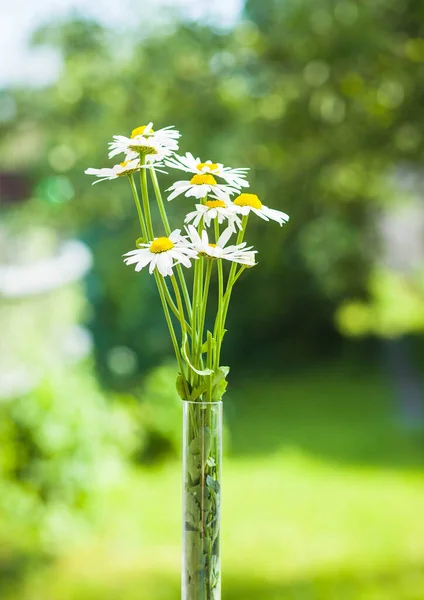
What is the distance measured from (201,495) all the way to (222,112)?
174cm

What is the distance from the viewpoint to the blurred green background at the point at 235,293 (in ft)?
6.08

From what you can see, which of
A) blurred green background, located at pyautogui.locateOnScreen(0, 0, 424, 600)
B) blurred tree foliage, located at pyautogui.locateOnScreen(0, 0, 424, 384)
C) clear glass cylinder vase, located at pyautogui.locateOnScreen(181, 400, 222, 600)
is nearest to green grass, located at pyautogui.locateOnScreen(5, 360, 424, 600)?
blurred green background, located at pyautogui.locateOnScreen(0, 0, 424, 600)

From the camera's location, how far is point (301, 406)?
291 cm

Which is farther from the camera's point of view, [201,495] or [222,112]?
[222,112]

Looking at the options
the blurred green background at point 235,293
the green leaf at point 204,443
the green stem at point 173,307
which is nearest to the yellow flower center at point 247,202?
the green stem at point 173,307

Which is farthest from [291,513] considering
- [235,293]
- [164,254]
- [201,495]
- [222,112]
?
[164,254]

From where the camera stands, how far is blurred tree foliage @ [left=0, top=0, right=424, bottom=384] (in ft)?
6.79

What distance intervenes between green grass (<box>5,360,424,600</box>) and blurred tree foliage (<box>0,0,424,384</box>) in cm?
51

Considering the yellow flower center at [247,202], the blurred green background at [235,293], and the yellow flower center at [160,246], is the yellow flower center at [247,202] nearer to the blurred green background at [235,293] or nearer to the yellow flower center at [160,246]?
the yellow flower center at [160,246]

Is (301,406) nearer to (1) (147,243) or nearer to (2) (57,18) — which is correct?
(2) (57,18)

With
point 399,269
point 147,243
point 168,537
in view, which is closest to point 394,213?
point 399,269

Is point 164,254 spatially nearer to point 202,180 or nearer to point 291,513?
point 202,180

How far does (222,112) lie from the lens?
226 centimetres

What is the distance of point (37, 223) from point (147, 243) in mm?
1795
